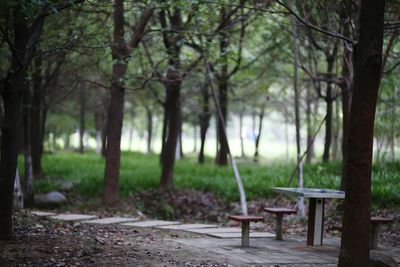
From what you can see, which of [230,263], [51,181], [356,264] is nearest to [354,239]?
[356,264]

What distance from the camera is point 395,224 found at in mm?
10750

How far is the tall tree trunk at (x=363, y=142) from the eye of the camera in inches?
A: 234

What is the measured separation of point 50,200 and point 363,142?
1071 centimetres

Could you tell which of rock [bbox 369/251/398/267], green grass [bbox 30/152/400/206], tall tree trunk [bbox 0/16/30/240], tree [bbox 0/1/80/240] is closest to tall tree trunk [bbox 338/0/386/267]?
rock [bbox 369/251/398/267]

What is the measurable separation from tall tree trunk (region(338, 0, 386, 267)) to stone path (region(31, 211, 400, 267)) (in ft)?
4.24

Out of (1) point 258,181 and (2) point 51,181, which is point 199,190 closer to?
(1) point 258,181

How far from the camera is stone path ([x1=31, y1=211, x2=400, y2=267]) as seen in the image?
290 inches

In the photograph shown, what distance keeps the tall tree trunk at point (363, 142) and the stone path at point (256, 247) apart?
1.29 m

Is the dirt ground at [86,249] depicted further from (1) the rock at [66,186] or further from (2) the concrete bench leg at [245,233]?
(1) the rock at [66,186]

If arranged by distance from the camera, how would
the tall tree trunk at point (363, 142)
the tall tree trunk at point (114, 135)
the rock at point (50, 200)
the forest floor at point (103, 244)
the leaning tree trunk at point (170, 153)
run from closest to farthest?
1. the tall tree trunk at point (363, 142)
2. the forest floor at point (103, 244)
3. the tall tree trunk at point (114, 135)
4. the rock at point (50, 200)
5. the leaning tree trunk at point (170, 153)

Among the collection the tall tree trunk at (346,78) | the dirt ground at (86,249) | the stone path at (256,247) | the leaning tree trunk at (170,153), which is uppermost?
the tall tree trunk at (346,78)

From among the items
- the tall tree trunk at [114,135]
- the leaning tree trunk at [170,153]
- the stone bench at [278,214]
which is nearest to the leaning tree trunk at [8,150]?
the stone bench at [278,214]

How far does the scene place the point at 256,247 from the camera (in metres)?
8.49

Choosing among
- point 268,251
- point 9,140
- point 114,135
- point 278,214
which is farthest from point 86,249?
point 114,135
